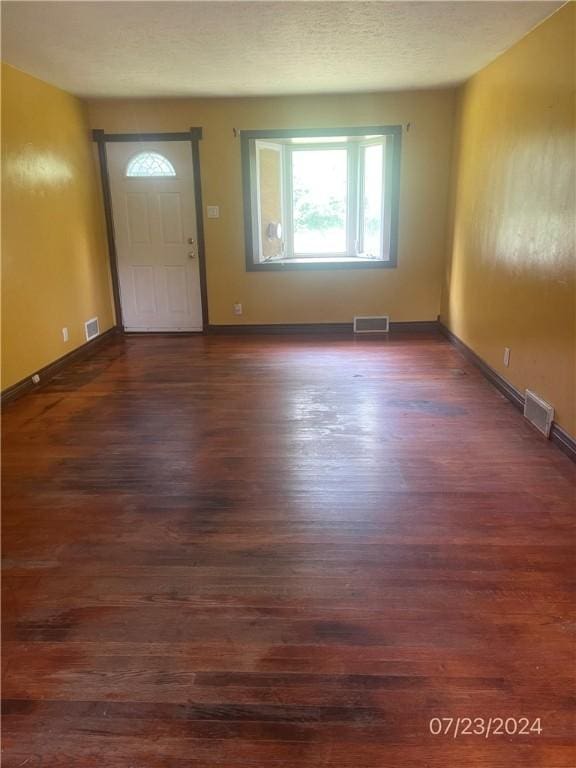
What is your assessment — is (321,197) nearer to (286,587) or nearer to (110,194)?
(110,194)

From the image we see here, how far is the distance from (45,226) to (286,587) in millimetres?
4071

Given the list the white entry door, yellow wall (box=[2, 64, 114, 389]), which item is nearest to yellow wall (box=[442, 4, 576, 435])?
the white entry door

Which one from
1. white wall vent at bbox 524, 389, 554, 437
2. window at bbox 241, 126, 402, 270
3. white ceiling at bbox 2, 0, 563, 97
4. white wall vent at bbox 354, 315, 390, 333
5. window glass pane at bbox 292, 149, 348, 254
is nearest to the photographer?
white ceiling at bbox 2, 0, 563, 97

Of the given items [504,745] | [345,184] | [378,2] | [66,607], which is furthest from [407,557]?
[345,184]

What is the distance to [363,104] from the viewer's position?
568 cm

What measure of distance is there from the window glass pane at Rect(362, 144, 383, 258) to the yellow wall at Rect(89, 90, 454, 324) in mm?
323

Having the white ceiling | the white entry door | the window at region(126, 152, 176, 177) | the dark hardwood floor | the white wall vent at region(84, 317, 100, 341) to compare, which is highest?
the white ceiling

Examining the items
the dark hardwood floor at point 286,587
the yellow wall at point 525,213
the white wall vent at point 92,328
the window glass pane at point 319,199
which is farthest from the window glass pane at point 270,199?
the dark hardwood floor at point 286,587

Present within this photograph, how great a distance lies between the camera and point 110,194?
6.01 meters

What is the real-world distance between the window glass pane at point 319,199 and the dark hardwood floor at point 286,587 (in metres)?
3.34

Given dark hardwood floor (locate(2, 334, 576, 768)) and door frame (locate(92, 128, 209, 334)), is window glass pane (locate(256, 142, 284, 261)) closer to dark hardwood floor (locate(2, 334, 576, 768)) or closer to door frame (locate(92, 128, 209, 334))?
door frame (locate(92, 128, 209, 334))

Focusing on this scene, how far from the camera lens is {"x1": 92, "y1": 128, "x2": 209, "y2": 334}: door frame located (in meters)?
5.79

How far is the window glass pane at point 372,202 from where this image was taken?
20.1 feet

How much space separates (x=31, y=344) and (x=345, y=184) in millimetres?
4039
